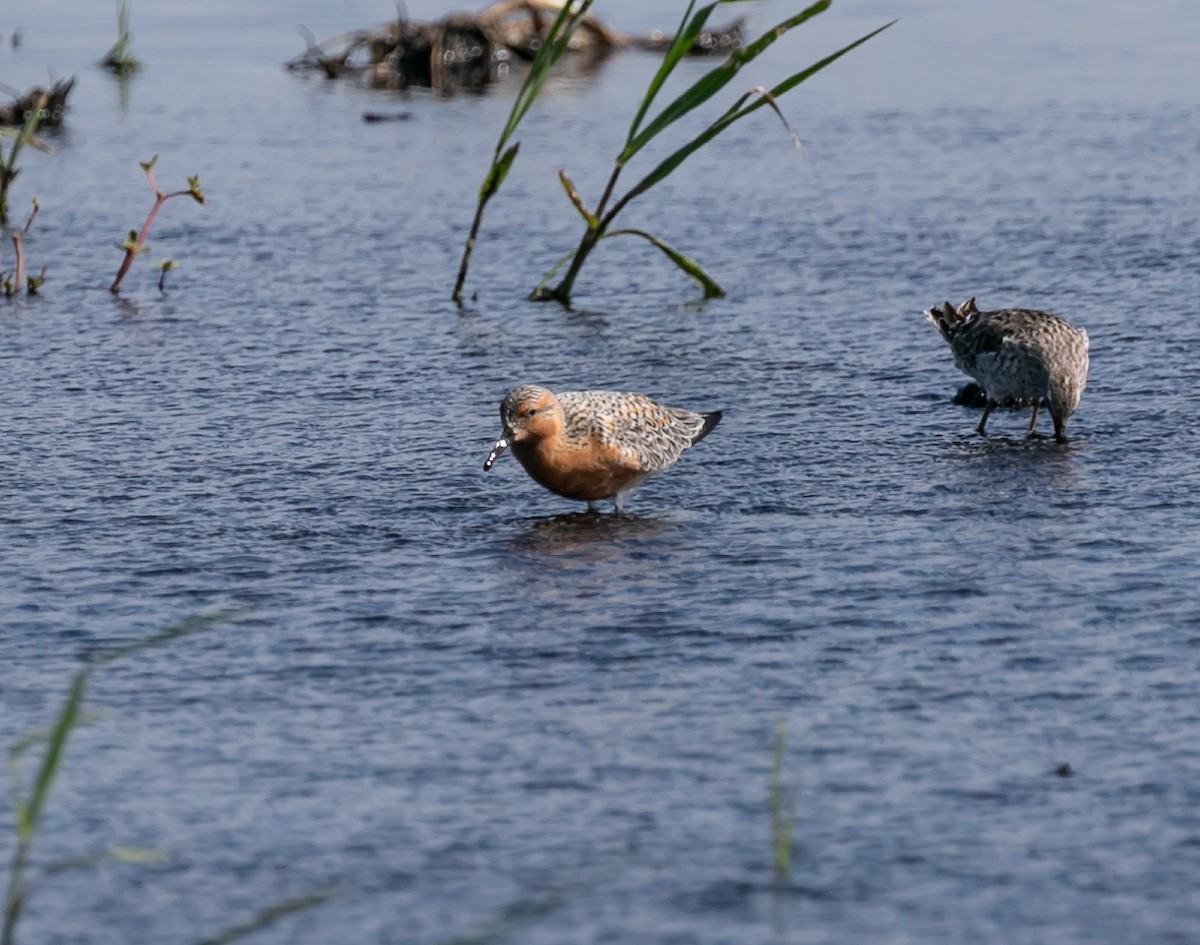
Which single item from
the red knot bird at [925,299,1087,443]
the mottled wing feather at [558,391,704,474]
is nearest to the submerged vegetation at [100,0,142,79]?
the red knot bird at [925,299,1087,443]

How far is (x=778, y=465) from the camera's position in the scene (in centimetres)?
1110

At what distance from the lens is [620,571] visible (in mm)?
9398

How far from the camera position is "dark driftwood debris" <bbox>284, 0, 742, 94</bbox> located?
27594 millimetres

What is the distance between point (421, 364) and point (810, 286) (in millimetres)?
3536

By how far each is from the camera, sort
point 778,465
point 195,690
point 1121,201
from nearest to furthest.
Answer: point 195,690 < point 778,465 < point 1121,201

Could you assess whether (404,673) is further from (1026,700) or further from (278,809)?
(1026,700)

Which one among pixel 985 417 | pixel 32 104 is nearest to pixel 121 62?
pixel 32 104

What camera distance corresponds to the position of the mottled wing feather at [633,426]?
1025 cm

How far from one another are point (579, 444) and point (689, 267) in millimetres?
5202

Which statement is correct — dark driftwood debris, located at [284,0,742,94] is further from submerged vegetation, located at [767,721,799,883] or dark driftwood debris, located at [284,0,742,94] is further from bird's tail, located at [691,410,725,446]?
submerged vegetation, located at [767,721,799,883]

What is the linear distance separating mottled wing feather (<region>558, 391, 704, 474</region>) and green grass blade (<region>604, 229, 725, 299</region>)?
395 centimetres

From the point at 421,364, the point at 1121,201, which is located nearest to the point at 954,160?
the point at 1121,201

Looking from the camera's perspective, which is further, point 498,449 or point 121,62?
point 121,62

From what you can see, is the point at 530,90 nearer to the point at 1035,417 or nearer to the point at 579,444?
the point at 1035,417
